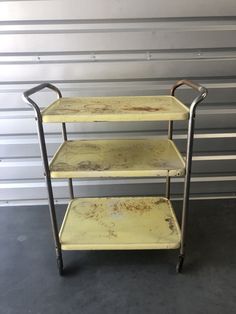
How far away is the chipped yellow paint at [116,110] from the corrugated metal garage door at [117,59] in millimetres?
362

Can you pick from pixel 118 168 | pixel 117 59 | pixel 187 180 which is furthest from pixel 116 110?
pixel 117 59

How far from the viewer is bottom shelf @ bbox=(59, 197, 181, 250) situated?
1477mm

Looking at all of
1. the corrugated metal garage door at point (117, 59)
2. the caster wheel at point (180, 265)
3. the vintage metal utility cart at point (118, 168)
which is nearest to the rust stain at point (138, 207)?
the vintage metal utility cart at point (118, 168)

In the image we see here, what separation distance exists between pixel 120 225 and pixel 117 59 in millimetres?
993

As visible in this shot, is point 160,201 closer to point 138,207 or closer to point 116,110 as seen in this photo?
point 138,207

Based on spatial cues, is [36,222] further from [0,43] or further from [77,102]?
[0,43]

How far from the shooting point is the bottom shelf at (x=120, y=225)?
1.48 metres

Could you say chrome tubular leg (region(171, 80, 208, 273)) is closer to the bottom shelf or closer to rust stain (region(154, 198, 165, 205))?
the bottom shelf

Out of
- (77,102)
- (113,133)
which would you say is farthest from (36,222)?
(77,102)

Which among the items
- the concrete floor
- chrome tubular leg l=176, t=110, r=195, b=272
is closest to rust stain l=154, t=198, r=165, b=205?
the concrete floor

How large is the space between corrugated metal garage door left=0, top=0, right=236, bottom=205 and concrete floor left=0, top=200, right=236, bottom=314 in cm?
55

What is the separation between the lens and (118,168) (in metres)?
1.34

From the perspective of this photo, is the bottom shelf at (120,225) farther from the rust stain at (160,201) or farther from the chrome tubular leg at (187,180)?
the chrome tubular leg at (187,180)

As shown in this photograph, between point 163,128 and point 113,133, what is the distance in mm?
338
